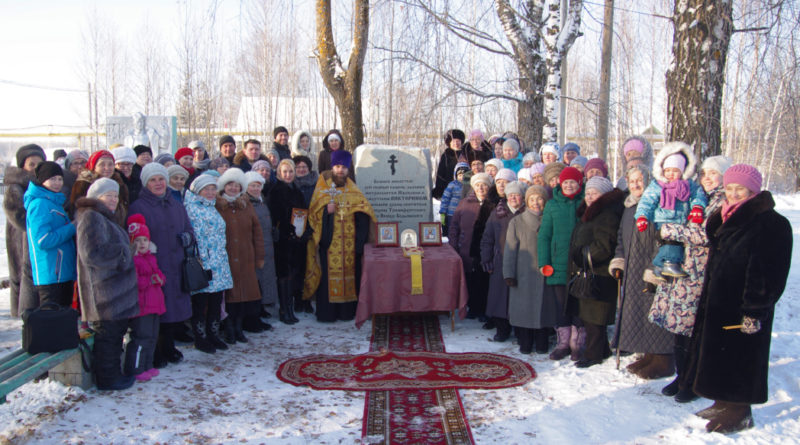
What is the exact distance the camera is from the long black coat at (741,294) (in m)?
3.65

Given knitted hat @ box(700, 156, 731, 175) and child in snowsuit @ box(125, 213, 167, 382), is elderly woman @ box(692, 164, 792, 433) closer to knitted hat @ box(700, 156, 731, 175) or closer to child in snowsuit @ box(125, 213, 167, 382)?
knitted hat @ box(700, 156, 731, 175)

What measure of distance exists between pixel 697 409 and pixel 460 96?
600cm

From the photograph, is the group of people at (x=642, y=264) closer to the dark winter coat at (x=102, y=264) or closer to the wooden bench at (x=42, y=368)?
the dark winter coat at (x=102, y=264)

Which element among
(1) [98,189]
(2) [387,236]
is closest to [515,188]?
(2) [387,236]

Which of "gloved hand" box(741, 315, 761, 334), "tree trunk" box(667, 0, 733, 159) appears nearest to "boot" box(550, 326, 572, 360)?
"gloved hand" box(741, 315, 761, 334)

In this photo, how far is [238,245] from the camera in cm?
591

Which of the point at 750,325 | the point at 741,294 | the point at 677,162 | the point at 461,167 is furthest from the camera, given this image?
the point at 461,167

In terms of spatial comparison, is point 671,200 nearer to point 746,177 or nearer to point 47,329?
→ point 746,177

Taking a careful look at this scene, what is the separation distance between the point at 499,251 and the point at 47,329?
13.7 feet

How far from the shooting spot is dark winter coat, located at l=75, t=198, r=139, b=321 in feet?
14.0

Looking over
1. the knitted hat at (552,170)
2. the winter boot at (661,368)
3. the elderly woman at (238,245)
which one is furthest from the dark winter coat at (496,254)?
the elderly woman at (238,245)

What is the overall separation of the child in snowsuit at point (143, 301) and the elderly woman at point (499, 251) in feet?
10.9

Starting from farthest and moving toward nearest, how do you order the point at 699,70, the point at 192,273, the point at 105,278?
the point at 699,70, the point at 192,273, the point at 105,278

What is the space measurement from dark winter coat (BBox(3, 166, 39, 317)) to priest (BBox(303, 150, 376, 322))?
2.91m
